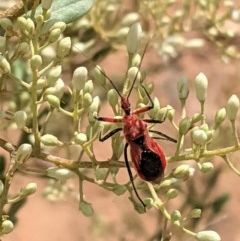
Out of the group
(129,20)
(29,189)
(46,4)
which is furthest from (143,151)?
(129,20)

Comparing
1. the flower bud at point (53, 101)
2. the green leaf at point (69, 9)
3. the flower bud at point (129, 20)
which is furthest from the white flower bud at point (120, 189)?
the flower bud at point (129, 20)

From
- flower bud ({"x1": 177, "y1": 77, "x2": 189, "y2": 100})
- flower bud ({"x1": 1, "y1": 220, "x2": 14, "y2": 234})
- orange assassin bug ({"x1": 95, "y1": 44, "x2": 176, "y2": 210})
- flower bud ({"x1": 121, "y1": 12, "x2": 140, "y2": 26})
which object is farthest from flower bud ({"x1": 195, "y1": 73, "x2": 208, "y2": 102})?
flower bud ({"x1": 121, "y1": 12, "x2": 140, "y2": 26})

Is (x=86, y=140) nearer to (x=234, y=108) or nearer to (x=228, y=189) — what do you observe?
(x=234, y=108)

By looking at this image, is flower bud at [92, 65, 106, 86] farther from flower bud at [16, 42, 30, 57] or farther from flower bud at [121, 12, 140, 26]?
flower bud at [121, 12, 140, 26]

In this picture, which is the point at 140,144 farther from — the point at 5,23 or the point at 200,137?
the point at 5,23

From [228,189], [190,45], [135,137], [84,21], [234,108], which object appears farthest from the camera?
[228,189]

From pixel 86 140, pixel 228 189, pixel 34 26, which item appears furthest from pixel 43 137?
pixel 228 189

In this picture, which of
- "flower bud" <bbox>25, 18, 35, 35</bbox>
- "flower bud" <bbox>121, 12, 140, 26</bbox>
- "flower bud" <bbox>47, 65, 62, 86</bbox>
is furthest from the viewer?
"flower bud" <bbox>121, 12, 140, 26</bbox>
